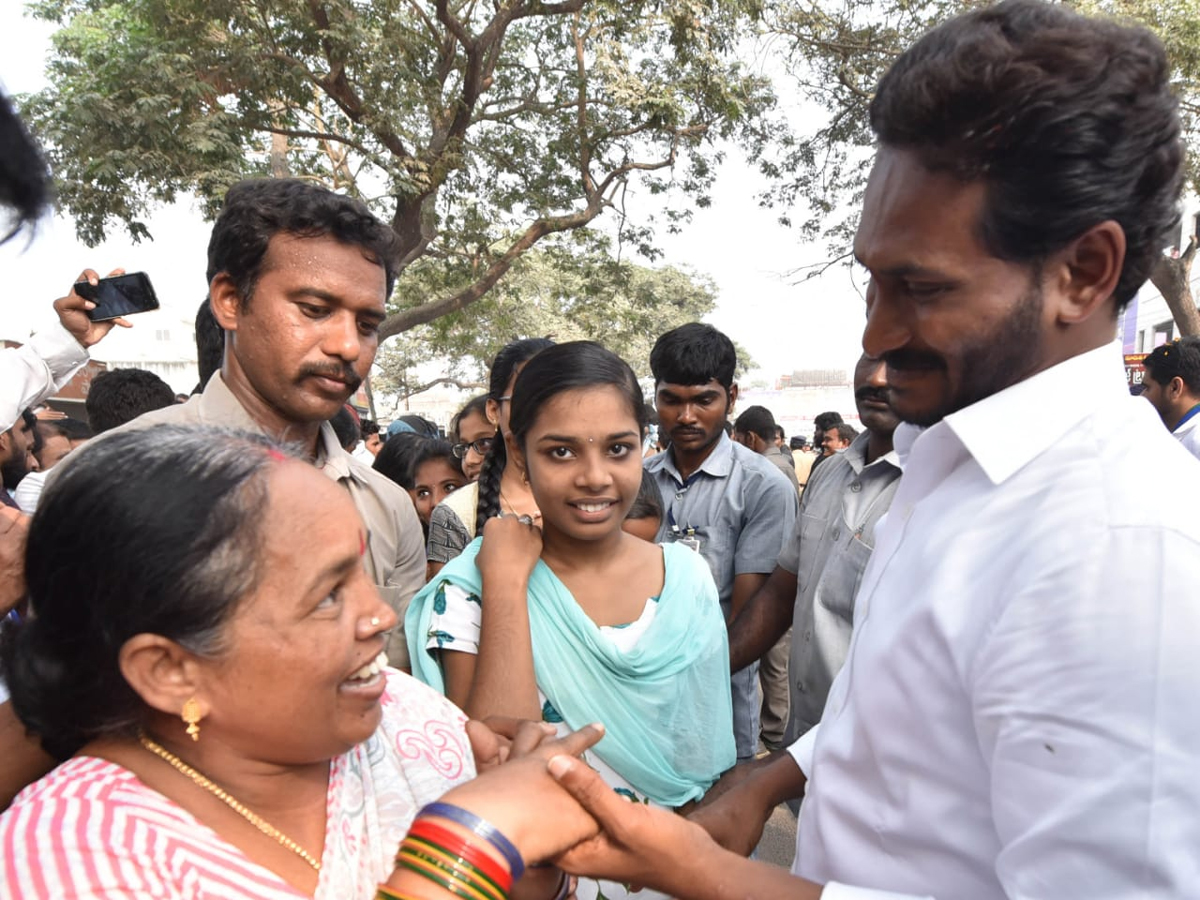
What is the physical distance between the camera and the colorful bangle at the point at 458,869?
38.4 inches

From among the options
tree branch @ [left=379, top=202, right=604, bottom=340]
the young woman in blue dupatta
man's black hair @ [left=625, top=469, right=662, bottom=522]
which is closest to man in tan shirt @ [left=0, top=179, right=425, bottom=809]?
the young woman in blue dupatta

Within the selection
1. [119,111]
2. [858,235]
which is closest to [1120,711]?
[858,235]

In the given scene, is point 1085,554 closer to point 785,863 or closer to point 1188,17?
point 785,863

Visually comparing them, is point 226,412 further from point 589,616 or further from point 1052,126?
point 1052,126

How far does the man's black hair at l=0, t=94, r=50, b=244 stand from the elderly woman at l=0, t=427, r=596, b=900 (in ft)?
1.10

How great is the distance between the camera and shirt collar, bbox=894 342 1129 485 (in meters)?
1.08

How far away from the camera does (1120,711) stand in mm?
878

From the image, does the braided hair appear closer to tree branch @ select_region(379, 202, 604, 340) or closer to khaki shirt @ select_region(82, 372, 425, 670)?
khaki shirt @ select_region(82, 372, 425, 670)

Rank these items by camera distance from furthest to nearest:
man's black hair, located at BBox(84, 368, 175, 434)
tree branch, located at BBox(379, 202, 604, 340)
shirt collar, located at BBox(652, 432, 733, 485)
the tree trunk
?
tree branch, located at BBox(379, 202, 604, 340), the tree trunk, man's black hair, located at BBox(84, 368, 175, 434), shirt collar, located at BBox(652, 432, 733, 485)

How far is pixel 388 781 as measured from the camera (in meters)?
1.32

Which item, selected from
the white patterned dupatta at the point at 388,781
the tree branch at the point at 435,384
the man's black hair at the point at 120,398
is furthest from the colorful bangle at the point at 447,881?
the tree branch at the point at 435,384

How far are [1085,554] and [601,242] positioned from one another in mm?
13482

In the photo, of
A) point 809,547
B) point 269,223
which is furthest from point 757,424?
point 269,223

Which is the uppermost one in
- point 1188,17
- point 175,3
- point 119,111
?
point 1188,17
